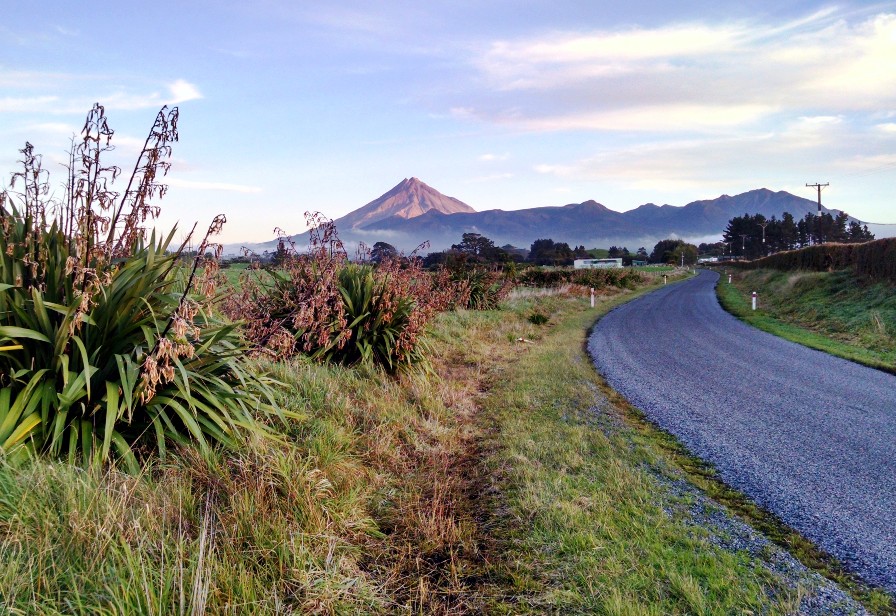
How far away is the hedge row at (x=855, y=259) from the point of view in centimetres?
1920

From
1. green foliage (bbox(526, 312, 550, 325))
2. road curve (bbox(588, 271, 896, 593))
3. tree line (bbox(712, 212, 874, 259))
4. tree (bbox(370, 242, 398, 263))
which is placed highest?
tree line (bbox(712, 212, 874, 259))

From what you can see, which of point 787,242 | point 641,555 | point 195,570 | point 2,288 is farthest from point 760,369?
point 787,242

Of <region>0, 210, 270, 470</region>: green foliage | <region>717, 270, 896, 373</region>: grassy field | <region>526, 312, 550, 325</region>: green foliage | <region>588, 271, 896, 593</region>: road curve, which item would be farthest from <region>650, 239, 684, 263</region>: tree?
<region>0, 210, 270, 470</region>: green foliage

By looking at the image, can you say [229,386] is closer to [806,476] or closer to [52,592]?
[52,592]

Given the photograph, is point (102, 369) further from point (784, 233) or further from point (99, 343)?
point (784, 233)

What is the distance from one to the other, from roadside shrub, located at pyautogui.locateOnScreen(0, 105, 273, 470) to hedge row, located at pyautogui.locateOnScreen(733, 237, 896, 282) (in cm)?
2237

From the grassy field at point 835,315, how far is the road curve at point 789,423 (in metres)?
1.15

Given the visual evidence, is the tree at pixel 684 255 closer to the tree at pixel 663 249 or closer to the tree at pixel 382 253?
the tree at pixel 663 249

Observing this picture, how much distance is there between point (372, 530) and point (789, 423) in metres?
5.27

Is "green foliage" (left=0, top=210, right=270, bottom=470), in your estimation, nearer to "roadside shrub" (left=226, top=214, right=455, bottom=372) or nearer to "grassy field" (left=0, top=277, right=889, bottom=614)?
"grassy field" (left=0, top=277, right=889, bottom=614)

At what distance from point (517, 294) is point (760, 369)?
13418 mm

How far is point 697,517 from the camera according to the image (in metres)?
3.84

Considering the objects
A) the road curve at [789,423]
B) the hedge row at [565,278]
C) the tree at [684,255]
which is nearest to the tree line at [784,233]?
the tree at [684,255]

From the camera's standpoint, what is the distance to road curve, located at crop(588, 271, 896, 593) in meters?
3.84
